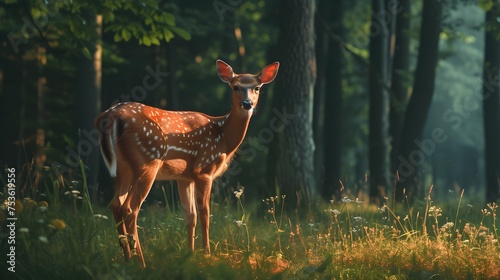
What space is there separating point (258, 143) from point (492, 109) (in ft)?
25.2

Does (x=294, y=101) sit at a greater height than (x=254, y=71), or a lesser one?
greater

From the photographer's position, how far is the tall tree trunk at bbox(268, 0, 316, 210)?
1238cm

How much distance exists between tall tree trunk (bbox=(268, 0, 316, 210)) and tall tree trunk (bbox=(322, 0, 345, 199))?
9060 mm

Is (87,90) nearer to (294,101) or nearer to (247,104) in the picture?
(294,101)

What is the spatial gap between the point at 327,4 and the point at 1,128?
9.69m

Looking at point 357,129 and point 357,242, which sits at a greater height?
point 357,242

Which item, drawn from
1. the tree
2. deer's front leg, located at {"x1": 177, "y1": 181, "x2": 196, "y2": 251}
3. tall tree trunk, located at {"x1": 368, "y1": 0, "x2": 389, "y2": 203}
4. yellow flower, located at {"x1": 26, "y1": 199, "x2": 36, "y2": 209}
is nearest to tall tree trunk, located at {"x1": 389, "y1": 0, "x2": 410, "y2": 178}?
tall tree trunk, located at {"x1": 368, "y1": 0, "x2": 389, "y2": 203}

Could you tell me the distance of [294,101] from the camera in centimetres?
1239

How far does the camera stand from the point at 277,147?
12.5 m

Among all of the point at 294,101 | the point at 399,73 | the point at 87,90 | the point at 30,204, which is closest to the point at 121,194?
the point at 30,204

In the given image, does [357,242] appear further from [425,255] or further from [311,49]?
[311,49]

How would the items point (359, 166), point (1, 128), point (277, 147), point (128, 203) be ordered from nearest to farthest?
1. point (128, 203)
2. point (277, 147)
3. point (1, 128)
4. point (359, 166)

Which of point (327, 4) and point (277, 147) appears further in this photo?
point (327, 4)

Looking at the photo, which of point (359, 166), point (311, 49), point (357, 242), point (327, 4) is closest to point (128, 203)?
point (357, 242)
